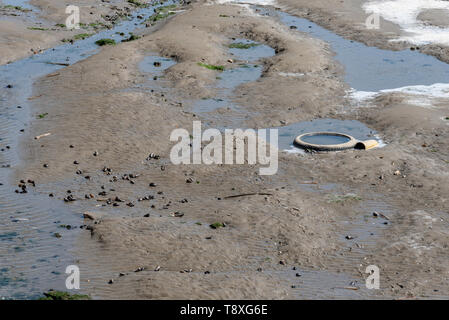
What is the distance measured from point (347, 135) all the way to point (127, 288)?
9.70m

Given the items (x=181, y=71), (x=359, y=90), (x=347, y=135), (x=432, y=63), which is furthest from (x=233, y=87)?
(x=432, y=63)

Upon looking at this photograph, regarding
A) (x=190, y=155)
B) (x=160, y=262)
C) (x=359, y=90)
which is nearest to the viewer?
(x=160, y=262)

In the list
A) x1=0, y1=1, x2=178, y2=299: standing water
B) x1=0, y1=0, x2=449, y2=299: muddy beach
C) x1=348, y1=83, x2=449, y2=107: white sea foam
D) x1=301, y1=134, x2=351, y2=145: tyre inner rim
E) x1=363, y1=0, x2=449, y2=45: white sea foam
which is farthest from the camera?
x1=363, y1=0, x2=449, y2=45: white sea foam

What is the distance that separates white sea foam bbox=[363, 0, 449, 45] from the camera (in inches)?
1220

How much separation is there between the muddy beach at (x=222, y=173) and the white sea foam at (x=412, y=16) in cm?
81

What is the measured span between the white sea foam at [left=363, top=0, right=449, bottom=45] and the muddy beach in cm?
81

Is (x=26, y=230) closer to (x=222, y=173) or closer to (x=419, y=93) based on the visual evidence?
(x=222, y=173)

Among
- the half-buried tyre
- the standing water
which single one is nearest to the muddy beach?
the standing water

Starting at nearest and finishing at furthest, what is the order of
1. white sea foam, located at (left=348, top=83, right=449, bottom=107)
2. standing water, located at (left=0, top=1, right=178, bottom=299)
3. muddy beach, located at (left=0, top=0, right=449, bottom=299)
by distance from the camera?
standing water, located at (left=0, top=1, right=178, bottom=299), muddy beach, located at (left=0, top=0, right=449, bottom=299), white sea foam, located at (left=348, top=83, right=449, bottom=107)

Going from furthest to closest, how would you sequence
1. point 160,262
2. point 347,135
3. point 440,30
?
1. point 440,30
2. point 347,135
3. point 160,262

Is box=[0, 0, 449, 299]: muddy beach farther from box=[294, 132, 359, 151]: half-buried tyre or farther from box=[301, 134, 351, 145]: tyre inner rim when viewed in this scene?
box=[301, 134, 351, 145]: tyre inner rim

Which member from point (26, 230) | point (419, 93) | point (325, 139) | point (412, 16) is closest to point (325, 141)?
point (325, 139)
